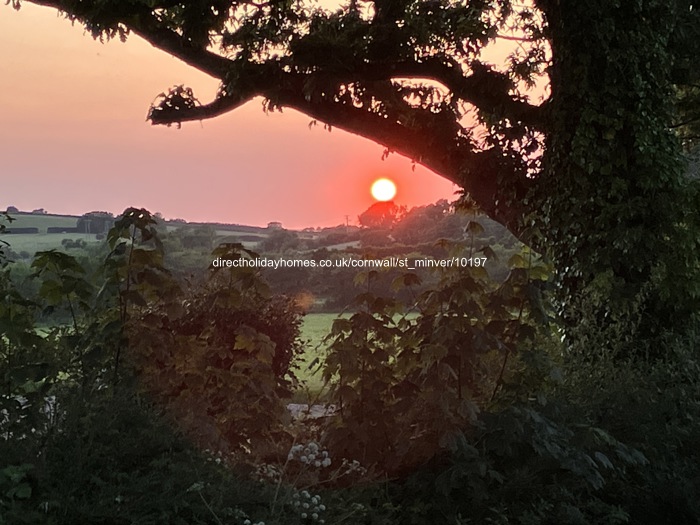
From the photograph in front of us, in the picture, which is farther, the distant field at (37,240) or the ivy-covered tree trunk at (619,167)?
the ivy-covered tree trunk at (619,167)

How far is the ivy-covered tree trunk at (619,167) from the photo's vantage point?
446 cm

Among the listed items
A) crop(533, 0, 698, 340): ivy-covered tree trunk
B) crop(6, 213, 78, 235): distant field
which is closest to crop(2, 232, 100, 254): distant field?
crop(6, 213, 78, 235): distant field

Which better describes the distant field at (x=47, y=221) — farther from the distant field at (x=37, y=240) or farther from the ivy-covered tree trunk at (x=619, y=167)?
the ivy-covered tree trunk at (x=619, y=167)

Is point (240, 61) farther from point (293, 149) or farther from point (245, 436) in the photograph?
point (245, 436)

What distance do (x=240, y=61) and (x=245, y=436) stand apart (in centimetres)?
364

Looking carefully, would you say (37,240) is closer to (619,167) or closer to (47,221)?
(47,221)

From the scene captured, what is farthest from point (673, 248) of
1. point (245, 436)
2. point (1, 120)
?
point (1, 120)

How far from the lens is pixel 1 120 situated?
17.9ft

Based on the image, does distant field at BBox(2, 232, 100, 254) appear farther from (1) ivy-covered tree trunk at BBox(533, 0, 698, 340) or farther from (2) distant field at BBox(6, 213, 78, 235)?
(1) ivy-covered tree trunk at BBox(533, 0, 698, 340)

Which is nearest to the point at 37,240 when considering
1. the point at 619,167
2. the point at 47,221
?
the point at 47,221

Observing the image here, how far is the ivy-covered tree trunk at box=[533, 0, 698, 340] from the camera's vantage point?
4461mm

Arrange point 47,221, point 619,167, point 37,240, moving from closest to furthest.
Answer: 1. point 37,240
2. point 619,167
3. point 47,221

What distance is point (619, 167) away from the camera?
465cm

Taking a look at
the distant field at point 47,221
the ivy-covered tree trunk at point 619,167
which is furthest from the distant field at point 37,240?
the ivy-covered tree trunk at point 619,167
